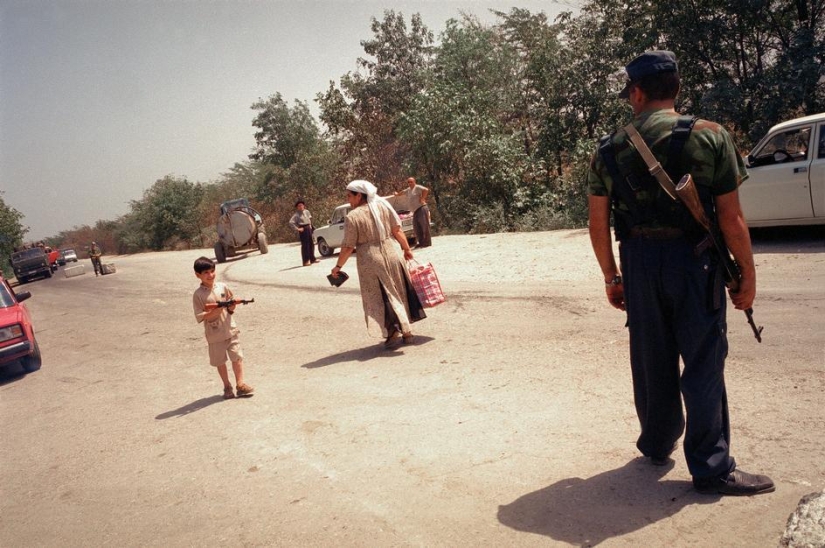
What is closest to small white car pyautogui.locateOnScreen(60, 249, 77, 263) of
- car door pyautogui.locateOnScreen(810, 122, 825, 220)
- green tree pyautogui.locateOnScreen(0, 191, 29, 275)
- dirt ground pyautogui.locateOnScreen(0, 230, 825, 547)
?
green tree pyautogui.locateOnScreen(0, 191, 29, 275)

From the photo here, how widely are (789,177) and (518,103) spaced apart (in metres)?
14.8

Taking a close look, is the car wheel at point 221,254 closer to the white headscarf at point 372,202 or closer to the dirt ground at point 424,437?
the dirt ground at point 424,437

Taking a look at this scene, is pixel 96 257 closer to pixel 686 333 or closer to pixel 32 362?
→ pixel 32 362

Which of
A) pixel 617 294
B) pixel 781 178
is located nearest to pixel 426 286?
pixel 617 294

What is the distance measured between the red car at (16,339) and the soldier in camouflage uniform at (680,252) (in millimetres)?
9321

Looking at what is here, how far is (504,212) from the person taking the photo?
2019 cm

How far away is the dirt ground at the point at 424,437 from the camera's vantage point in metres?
3.11

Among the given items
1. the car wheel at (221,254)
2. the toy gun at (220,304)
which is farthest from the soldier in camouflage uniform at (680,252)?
the car wheel at (221,254)

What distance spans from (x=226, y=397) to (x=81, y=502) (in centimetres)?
190

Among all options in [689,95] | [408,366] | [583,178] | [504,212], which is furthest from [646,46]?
[408,366]

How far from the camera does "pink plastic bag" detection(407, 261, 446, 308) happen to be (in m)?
6.84

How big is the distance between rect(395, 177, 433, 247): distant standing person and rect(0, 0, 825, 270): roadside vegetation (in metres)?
3.27

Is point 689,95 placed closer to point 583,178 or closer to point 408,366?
point 583,178

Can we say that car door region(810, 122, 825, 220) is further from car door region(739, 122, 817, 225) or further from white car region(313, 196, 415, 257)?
white car region(313, 196, 415, 257)
